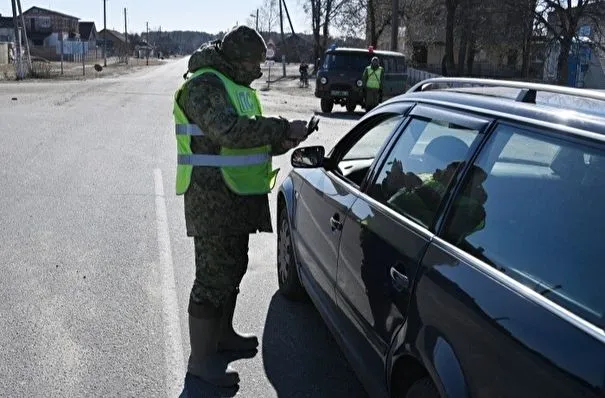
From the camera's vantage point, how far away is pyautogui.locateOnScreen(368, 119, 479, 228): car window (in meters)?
2.72

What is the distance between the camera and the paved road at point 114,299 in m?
3.68

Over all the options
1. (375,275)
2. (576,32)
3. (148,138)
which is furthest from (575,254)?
(576,32)

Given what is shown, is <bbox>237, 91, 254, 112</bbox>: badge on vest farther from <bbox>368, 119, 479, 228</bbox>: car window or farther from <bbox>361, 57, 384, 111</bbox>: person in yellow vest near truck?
<bbox>361, 57, 384, 111</bbox>: person in yellow vest near truck

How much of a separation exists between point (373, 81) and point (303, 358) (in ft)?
55.4

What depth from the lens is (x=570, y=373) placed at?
66.6 inches

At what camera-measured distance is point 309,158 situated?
4004 millimetres

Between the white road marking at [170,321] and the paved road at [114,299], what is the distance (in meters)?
0.01

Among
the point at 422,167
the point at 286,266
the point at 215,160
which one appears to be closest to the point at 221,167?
the point at 215,160

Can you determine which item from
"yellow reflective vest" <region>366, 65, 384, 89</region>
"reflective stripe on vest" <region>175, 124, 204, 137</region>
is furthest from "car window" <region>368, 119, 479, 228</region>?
"yellow reflective vest" <region>366, 65, 384, 89</region>

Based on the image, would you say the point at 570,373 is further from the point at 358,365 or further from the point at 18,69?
the point at 18,69

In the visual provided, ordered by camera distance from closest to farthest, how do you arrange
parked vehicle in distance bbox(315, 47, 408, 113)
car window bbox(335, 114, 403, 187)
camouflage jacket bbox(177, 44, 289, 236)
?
1. camouflage jacket bbox(177, 44, 289, 236)
2. car window bbox(335, 114, 403, 187)
3. parked vehicle in distance bbox(315, 47, 408, 113)

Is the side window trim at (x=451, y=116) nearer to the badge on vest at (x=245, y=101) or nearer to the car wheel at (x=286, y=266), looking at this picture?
the badge on vest at (x=245, y=101)

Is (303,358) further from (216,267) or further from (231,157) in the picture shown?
(231,157)

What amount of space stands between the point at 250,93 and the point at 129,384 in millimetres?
1688
